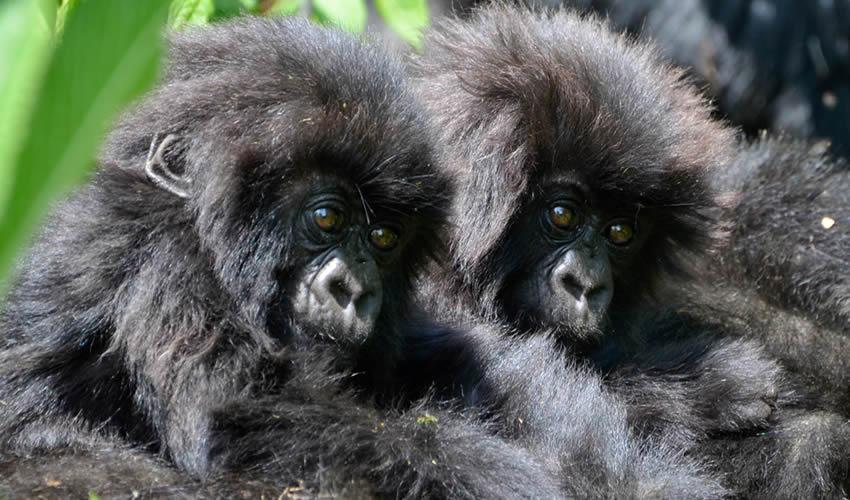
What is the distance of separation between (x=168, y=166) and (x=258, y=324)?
0.53 m

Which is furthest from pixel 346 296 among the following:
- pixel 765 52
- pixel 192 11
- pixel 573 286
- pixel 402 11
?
pixel 765 52

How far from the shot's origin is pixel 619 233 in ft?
11.6

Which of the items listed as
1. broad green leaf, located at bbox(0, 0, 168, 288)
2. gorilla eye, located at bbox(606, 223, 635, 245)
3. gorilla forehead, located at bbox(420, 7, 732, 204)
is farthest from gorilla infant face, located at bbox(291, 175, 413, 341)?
broad green leaf, located at bbox(0, 0, 168, 288)

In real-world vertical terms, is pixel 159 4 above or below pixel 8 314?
above

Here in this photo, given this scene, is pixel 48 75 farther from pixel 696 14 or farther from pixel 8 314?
pixel 696 14

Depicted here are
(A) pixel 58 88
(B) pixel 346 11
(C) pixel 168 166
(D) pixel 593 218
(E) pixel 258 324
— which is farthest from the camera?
(D) pixel 593 218

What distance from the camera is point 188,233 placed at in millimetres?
2693

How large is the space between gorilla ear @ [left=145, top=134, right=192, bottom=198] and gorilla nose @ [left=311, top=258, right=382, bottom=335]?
0.45 metres

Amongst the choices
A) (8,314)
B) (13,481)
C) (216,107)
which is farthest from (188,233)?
(13,481)

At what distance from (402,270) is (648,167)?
3.07 feet

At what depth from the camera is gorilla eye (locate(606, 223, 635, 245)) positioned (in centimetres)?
354

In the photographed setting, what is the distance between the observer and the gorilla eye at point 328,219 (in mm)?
2752

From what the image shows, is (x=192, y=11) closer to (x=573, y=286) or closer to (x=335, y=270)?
(x=335, y=270)

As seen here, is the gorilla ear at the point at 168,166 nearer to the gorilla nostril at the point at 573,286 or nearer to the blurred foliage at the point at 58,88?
the gorilla nostril at the point at 573,286
